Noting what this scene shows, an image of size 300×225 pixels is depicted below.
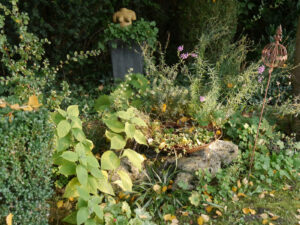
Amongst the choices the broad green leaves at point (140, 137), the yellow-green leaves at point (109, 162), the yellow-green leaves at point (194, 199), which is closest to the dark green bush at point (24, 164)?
the yellow-green leaves at point (109, 162)

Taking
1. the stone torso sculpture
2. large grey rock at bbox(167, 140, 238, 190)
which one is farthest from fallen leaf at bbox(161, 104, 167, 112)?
the stone torso sculpture

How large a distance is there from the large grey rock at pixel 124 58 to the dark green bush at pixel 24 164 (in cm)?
319

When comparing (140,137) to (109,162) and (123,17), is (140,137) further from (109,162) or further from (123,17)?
(123,17)

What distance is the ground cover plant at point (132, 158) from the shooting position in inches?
90.4

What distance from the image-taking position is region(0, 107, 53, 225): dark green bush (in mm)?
2119

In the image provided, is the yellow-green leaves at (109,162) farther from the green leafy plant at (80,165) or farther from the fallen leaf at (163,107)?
the fallen leaf at (163,107)

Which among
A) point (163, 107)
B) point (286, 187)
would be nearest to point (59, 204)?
point (163, 107)

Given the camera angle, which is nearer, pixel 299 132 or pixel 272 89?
pixel 299 132

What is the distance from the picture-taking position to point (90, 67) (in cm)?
620

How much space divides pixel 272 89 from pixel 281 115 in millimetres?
1196

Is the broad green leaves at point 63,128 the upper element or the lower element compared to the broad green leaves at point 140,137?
upper

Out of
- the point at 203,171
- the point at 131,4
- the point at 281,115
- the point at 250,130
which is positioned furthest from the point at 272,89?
the point at 131,4

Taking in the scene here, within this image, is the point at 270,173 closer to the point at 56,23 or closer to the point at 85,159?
the point at 85,159

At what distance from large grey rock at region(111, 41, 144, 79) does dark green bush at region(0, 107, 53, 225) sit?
3.19m
